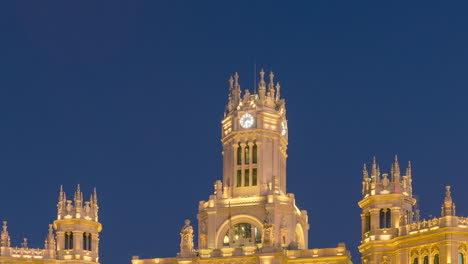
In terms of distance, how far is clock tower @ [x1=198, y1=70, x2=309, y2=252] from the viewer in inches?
5472

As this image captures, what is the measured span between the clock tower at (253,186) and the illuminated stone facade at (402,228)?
13929 mm

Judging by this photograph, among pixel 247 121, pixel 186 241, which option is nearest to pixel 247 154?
pixel 247 121

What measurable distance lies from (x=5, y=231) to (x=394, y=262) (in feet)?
176

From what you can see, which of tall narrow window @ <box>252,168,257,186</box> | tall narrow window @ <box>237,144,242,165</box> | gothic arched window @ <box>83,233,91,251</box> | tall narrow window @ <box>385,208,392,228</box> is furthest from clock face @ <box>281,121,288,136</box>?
gothic arched window @ <box>83,233,91,251</box>

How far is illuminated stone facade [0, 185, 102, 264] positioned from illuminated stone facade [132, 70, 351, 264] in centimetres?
802

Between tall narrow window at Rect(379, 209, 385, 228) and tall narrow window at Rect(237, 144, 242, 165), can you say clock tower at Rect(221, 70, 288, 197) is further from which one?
tall narrow window at Rect(379, 209, 385, 228)

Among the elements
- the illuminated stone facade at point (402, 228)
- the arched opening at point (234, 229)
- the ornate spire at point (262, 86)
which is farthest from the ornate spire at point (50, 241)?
the illuminated stone facade at point (402, 228)

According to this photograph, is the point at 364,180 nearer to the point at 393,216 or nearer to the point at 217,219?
the point at 393,216

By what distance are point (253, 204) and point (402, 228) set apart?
25.1 metres

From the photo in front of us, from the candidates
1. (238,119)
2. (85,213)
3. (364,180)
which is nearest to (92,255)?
(85,213)

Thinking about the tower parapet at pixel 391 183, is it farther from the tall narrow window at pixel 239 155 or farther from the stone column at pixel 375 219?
the tall narrow window at pixel 239 155

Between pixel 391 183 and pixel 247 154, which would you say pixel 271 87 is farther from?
pixel 391 183

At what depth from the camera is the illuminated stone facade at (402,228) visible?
380ft

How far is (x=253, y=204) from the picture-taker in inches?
5517
